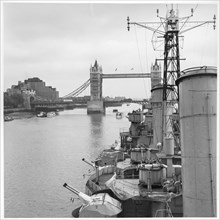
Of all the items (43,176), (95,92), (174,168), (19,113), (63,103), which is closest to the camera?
(174,168)

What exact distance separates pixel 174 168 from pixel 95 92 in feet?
249

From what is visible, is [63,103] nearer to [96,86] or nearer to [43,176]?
[96,86]

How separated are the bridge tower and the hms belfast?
209ft

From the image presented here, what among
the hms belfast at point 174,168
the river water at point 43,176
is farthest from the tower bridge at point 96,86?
the hms belfast at point 174,168

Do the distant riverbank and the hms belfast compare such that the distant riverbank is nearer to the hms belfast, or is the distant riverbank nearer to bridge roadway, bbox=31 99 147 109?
bridge roadway, bbox=31 99 147 109

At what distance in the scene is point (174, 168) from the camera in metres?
7.23

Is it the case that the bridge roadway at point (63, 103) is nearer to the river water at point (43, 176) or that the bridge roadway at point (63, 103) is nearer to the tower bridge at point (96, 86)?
the tower bridge at point (96, 86)

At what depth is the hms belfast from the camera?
3248mm

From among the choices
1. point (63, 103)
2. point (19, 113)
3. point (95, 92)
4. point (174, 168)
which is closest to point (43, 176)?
point (174, 168)

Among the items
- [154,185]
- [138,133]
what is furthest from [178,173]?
[138,133]

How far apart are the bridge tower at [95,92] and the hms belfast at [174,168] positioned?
209ft

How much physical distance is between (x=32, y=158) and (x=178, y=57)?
13.6 metres

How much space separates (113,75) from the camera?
90.0m

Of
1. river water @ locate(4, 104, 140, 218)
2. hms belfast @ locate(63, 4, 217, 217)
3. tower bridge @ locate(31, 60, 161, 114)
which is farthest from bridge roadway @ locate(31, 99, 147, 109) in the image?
hms belfast @ locate(63, 4, 217, 217)
